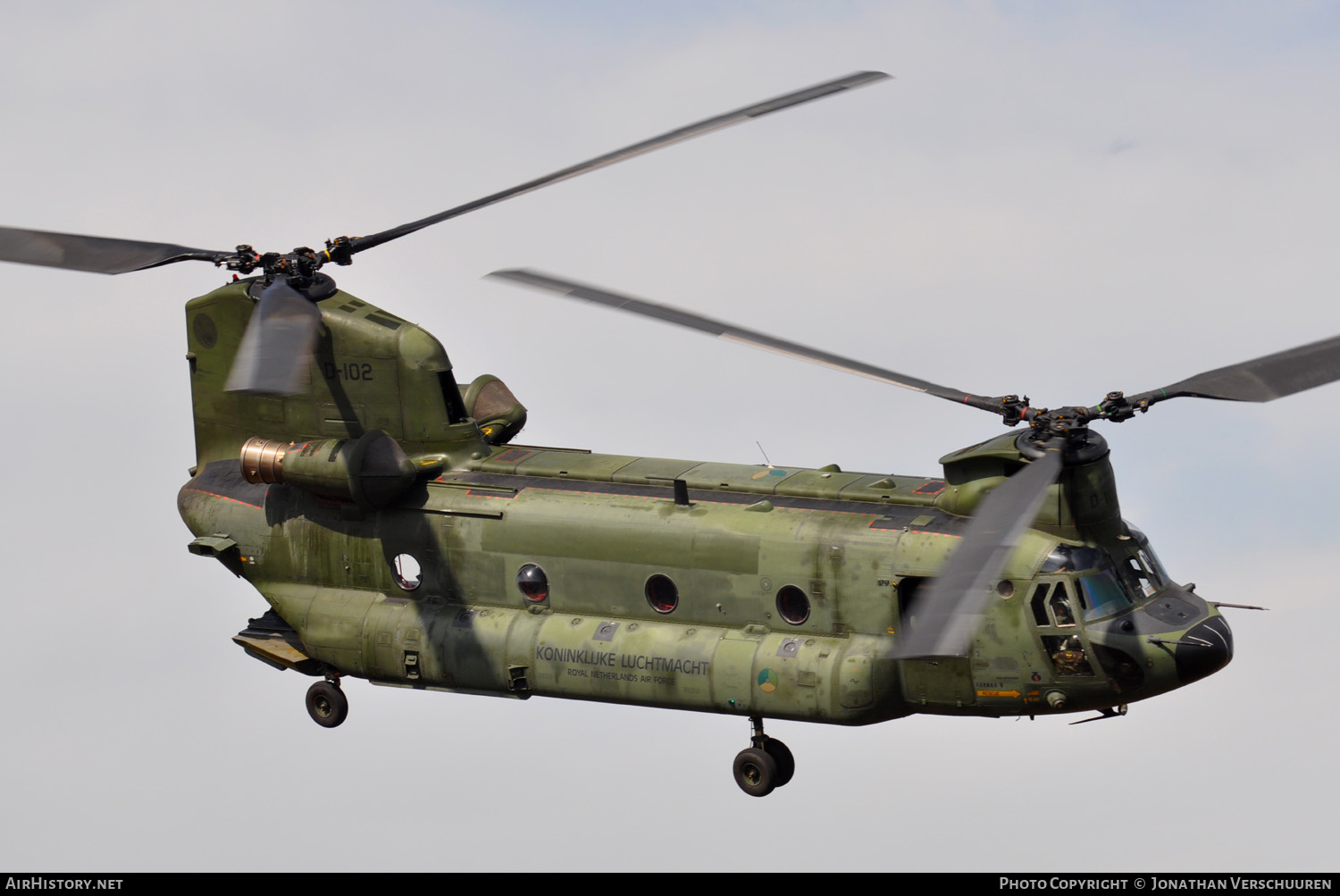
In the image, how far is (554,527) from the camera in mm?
25234

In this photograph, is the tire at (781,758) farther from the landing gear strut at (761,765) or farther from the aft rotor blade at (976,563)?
the aft rotor blade at (976,563)

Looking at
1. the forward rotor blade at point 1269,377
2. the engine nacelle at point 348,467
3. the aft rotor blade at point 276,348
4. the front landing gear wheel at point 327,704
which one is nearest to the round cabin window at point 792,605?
the forward rotor blade at point 1269,377

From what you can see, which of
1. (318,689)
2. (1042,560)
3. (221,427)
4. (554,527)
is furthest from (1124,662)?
(221,427)

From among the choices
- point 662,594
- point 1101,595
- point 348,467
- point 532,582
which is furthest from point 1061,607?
point 348,467

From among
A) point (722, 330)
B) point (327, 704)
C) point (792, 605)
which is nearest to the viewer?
point (722, 330)

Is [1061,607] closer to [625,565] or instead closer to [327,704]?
[625,565]

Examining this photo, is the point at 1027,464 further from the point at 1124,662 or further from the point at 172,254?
the point at 172,254

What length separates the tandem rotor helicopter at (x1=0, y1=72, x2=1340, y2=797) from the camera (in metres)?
22.8

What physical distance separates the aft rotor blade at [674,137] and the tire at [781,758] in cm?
710

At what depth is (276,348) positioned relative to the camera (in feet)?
73.8

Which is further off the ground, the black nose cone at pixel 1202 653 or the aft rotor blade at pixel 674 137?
the aft rotor blade at pixel 674 137

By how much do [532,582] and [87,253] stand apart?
6830 mm

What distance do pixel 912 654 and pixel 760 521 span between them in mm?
5225

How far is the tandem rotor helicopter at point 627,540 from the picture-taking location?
22844mm
